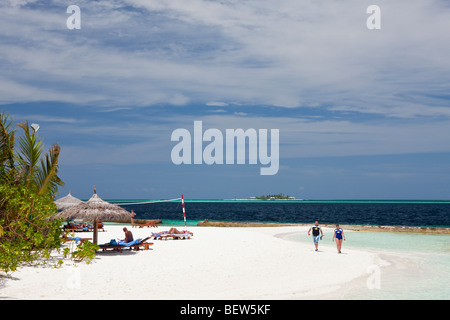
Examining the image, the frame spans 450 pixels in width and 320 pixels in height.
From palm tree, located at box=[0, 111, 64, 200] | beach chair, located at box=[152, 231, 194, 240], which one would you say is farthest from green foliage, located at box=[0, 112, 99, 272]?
beach chair, located at box=[152, 231, 194, 240]

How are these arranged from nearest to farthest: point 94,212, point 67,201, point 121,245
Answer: point 121,245
point 94,212
point 67,201

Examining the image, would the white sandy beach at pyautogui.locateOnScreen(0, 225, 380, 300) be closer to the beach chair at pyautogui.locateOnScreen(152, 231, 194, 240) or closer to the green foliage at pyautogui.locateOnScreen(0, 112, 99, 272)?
the green foliage at pyautogui.locateOnScreen(0, 112, 99, 272)

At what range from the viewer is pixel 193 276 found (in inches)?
503

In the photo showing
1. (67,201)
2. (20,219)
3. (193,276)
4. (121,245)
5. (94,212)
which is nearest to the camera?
(193,276)

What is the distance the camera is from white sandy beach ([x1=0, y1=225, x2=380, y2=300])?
1040cm

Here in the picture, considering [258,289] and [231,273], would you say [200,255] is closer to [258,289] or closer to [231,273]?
[231,273]

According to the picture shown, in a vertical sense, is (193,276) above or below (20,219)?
below

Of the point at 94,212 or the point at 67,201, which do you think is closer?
the point at 94,212

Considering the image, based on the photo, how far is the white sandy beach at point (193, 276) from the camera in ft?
34.1

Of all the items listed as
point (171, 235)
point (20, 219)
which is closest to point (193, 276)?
point (20, 219)

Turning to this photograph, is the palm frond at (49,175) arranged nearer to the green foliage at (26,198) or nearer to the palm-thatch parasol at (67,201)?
the green foliage at (26,198)

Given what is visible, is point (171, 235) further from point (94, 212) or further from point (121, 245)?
point (94, 212)
